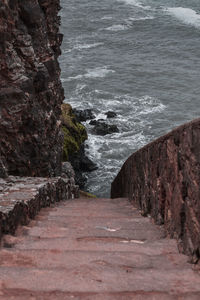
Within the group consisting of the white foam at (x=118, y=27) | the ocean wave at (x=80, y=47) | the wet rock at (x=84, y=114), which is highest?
the white foam at (x=118, y=27)

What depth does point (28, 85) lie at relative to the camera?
11375 millimetres

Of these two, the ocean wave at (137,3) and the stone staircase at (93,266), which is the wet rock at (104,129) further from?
the ocean wave at (137,3)

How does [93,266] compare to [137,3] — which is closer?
[93,266]

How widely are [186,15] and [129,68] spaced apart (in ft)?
87.0

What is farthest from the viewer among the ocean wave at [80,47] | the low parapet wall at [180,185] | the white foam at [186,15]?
the white foam at [186,15]

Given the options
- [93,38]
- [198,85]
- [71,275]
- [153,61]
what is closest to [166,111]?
[198,85]

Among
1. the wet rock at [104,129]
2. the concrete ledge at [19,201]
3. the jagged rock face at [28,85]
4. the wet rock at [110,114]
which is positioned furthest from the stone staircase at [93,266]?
the wet rock at [110,114]

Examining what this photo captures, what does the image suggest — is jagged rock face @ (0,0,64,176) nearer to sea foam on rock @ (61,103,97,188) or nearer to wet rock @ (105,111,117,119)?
sea foam on rock @ (61,103,97,188)

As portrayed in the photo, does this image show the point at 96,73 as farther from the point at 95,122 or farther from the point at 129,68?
the point at 95,122

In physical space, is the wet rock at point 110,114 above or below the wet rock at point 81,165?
above

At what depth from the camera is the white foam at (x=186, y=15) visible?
69.0 meters

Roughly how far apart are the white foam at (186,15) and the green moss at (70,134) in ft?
146

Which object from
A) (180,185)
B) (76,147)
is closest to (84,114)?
(76,147)

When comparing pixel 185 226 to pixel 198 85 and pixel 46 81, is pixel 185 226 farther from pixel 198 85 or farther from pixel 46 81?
pixel 198 85
